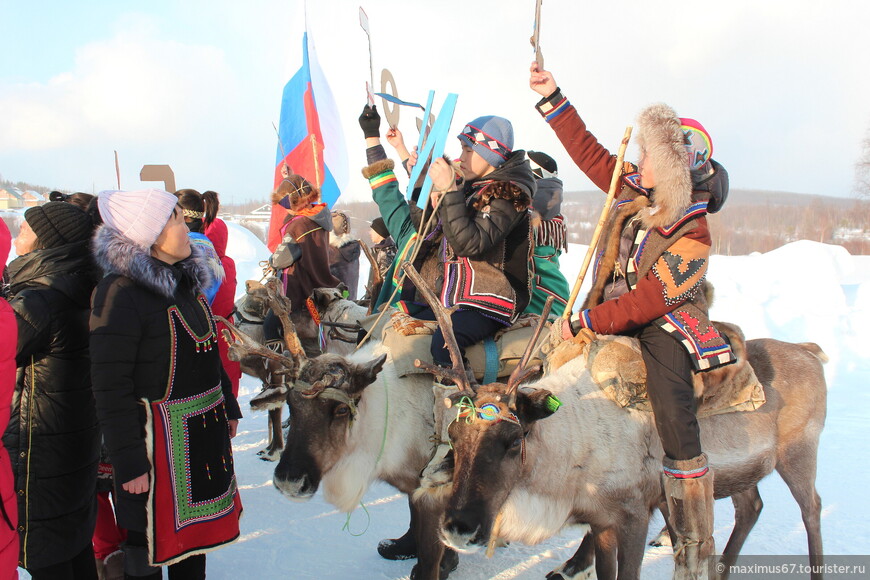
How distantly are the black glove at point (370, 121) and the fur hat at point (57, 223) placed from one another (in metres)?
1.93

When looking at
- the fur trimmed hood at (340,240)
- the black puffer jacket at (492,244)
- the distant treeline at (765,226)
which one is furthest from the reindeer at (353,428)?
the distant treeline at (765,226)

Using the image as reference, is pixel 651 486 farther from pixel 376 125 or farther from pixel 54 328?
pixel 54 328

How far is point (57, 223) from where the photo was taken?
9.43 feet

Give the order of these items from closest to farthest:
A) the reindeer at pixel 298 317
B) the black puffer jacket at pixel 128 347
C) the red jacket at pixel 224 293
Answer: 1. the black puffer jacket at pixel 128 347
2. the red jacket at pixel 224 293
3. the reindeer at pixel 298 317

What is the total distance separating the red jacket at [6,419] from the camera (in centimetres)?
206

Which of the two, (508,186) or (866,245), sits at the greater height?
(508,186)

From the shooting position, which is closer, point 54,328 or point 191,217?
point 54,328

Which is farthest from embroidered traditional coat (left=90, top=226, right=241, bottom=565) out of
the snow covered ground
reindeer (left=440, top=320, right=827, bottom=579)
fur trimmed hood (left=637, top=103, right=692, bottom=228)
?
fur trimmed hood (left=637, top=103, right=692, bottom=228)

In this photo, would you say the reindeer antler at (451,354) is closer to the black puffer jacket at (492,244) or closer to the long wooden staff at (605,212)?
the black puffer jacket at (492,244)

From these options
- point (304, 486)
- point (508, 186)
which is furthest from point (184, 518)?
point (508, 186)

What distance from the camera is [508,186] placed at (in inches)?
137

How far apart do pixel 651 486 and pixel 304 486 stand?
205 centimetres

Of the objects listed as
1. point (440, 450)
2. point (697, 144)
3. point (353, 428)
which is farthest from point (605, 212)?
point (353, 428)

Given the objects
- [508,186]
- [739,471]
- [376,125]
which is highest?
[376,125]
